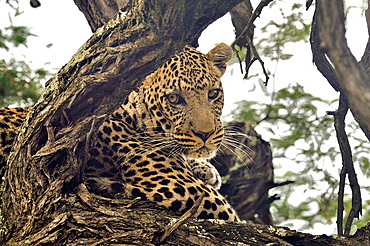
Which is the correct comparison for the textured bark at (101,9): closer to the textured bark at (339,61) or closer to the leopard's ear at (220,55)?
the leopard's ear at (220,55)

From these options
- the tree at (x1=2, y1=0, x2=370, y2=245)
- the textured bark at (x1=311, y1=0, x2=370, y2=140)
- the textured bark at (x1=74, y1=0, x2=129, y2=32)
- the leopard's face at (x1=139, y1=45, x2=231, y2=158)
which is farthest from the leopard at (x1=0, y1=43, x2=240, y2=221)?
the textured bark at (x1=311, y1=0, x2=370, y2=140)

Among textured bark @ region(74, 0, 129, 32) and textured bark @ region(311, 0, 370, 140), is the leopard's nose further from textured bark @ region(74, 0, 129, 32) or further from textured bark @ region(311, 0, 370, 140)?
textured bark @ region(74, 0, 129, 32)

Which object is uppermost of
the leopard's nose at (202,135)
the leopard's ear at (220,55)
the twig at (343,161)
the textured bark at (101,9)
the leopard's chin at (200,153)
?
the textured bark at (101,9)

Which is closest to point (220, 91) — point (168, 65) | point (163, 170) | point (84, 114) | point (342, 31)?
point (168, 65)

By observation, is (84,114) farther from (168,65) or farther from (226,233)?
(168,65)

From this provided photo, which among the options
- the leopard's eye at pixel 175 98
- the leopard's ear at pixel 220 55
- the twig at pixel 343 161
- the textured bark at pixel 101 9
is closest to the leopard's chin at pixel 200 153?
the leopard's eye at pixel 175 98

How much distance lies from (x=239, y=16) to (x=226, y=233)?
3.19 meters

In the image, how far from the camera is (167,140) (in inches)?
180

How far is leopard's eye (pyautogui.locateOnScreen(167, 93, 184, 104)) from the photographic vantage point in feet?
15.2

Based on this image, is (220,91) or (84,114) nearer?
(84,114)

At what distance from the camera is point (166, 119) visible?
15.3ft

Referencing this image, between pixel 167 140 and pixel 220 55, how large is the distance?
120cm

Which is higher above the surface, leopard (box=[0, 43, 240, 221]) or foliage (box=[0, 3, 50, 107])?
foliage (box=[0, 3, 50, 107])

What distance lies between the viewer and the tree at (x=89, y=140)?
3133mm
